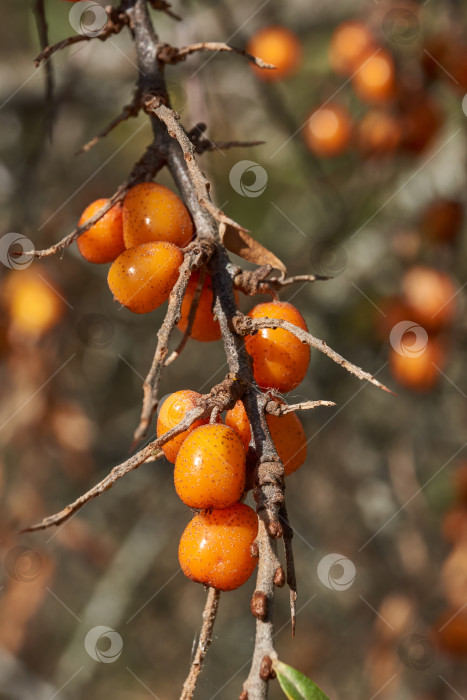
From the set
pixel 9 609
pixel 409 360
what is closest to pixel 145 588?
pixel 9 609

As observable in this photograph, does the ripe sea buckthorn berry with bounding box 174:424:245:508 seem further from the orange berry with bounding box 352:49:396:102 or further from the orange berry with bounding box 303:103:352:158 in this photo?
the orange berry with bounding box 303:103:352:158

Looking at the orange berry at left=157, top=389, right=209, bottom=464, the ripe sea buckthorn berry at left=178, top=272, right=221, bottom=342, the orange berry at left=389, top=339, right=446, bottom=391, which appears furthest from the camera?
the orange berry at left=389, top=339, right=446, bottom=391

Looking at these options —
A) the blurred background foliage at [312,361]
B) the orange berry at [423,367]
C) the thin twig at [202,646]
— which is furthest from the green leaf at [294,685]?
the orange berry at [423,367]

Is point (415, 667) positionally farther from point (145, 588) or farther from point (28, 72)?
point (28, 72)

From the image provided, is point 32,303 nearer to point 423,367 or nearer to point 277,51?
point 277,51

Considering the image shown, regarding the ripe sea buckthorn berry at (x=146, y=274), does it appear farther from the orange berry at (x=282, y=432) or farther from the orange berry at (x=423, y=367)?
the orange berry at (x=423, y=367)

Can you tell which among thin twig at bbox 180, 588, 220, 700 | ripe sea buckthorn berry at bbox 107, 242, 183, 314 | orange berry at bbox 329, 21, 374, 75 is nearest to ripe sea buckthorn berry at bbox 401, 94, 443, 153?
orange berry at bbox 329, 21, 374, 75
